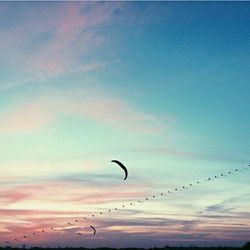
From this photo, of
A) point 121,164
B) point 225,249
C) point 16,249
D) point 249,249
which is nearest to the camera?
point 121,164

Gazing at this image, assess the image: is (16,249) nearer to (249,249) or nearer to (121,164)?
(249,249)

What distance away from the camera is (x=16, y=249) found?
17675 centimetres

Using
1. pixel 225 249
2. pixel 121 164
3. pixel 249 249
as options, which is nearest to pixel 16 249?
pixel 225 249

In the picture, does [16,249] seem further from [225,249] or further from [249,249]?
[249,249]

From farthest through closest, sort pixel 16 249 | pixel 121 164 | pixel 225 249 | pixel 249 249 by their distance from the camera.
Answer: pixel 225 249
pixel 16 249
pixel 249 249
pixel 121 164

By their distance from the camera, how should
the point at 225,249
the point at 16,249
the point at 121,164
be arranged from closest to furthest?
1. the point at 121,164
2. the point at 16,249
3. the point at 225,249

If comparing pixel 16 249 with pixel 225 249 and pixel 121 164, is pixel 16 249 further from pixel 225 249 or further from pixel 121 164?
pixel 121 164

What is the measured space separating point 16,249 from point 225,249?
98.1m

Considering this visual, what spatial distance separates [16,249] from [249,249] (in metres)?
113

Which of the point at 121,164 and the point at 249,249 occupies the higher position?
the point at 121,164

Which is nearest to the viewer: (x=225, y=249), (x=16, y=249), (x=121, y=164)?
(x=121, y=164)

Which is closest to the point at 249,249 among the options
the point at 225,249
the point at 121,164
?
the point at 121,164

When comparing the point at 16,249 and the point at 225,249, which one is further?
the point at 225,249

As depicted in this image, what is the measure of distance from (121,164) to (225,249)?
546 ft
